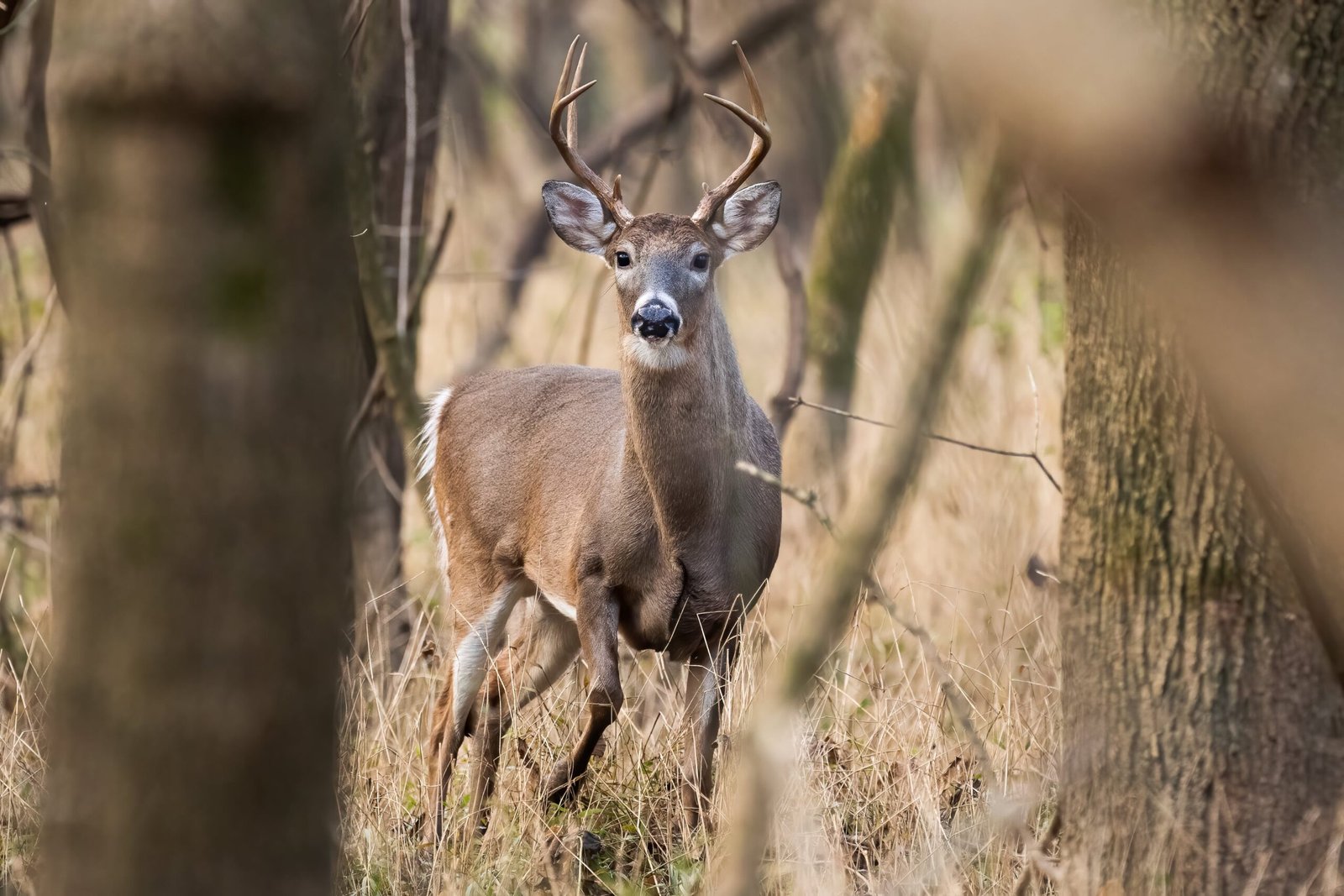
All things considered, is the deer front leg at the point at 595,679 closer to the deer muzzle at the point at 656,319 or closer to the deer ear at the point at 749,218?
the deer muzzle at the point at 656,319

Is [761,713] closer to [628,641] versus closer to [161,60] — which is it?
[161,60]

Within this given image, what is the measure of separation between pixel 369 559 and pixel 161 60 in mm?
5904

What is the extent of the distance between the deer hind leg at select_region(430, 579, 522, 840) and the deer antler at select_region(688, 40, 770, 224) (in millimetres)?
1614

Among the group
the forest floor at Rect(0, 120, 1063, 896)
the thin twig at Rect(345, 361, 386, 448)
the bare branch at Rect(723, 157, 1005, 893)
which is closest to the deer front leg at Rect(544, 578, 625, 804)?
the forest floor at Rect(0, 120, 1063, 896)

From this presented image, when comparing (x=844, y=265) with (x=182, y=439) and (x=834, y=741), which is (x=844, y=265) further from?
(x=182, y=439)

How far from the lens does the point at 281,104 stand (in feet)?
5.63

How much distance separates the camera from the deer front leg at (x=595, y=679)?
4.71 meters

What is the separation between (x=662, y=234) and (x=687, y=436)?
2.51ft

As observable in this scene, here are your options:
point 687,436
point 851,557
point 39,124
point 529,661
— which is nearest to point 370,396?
point 529,661

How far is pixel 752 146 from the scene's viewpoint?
5.27m

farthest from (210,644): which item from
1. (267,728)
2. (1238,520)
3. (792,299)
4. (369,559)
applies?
(792,299)

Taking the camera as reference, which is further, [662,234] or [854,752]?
[662,234]

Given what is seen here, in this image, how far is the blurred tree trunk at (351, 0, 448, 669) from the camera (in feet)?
22.9

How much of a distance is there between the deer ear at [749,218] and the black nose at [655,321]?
0.68 m
